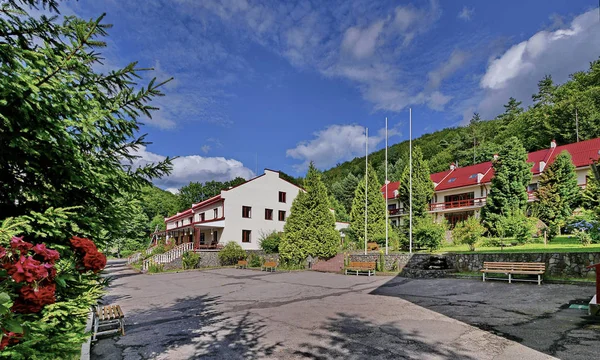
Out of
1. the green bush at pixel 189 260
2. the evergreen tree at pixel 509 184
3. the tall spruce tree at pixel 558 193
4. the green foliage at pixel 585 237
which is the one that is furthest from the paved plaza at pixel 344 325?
the evergreen tree at pixel 509 184

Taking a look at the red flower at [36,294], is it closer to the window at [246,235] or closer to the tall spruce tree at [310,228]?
the tall spruce tree at [310,228]

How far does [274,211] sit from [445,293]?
965 inches

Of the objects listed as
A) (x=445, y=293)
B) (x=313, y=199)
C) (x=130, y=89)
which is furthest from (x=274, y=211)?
(x=130, y=89)

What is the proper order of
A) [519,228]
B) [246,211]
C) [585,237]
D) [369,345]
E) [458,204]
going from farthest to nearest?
[458,204]
[246,211]
[519,228]
[585,237]
[369,345]

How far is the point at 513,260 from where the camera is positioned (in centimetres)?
1424

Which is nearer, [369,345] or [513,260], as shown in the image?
[369,345]

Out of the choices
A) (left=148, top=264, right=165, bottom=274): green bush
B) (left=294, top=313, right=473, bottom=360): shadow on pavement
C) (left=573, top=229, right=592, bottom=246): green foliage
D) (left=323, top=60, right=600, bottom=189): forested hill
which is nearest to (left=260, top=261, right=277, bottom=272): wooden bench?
(left=148, top=264, right=165, bottom=274): green bush

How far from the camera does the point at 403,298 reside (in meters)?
11.0

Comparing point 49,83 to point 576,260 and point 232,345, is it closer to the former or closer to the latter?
point 232,345

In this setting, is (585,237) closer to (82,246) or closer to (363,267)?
(363,267)

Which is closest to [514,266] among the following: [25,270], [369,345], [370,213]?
[369,345]

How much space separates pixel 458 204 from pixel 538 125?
23711 mm

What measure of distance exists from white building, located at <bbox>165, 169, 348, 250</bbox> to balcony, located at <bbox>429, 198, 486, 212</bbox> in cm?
1925

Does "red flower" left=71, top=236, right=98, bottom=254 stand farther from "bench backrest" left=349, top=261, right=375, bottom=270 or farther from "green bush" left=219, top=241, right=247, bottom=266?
"green bush" left=219, top=241, right=247, bottom=266
